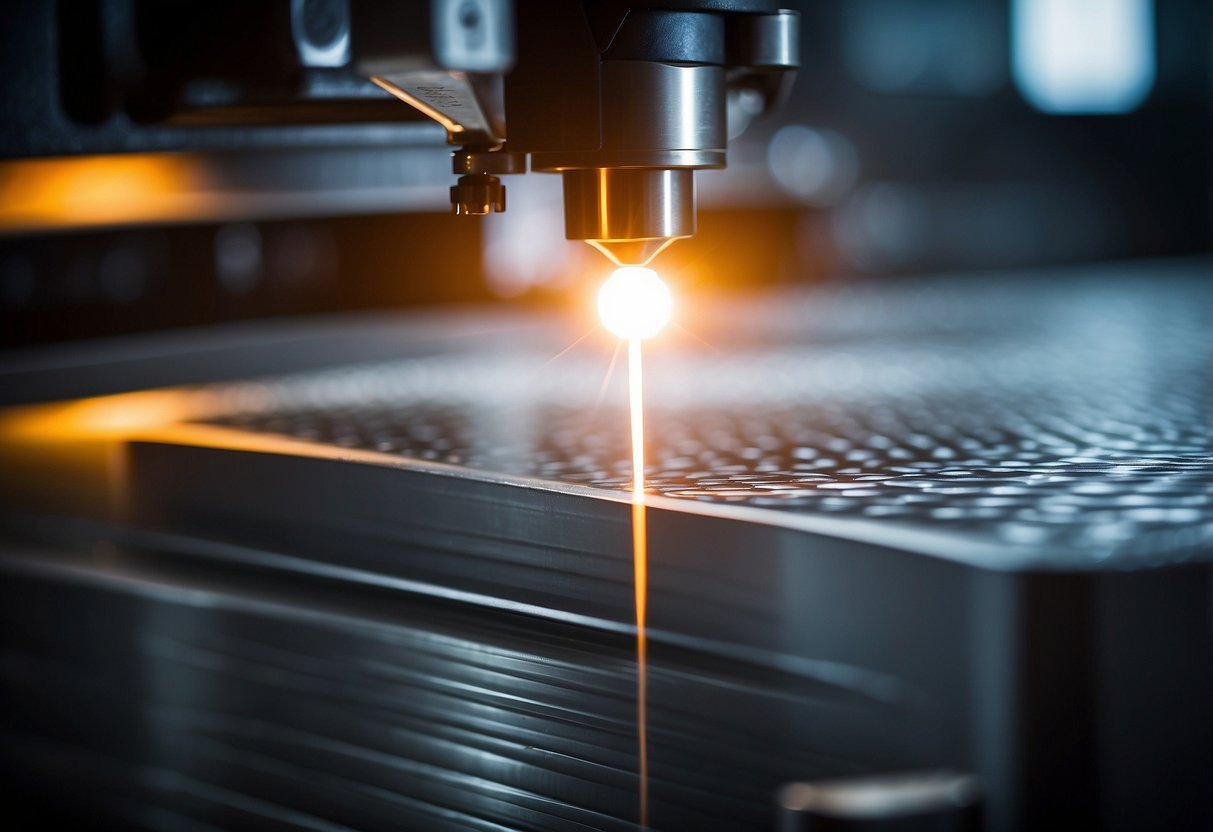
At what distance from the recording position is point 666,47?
43cm

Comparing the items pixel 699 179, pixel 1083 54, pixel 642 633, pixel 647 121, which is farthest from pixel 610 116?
pixel 1083 54

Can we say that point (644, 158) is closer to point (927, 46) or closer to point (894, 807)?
point (894, 807)

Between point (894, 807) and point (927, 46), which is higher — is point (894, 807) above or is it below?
below

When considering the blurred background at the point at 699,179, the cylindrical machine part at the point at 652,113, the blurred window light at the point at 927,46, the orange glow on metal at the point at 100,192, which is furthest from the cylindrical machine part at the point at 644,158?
the blurred window light at the point at 927,46

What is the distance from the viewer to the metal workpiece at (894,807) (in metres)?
0.29

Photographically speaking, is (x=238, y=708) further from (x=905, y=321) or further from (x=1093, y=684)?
(x=905, y=321)

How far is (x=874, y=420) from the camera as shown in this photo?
57cm

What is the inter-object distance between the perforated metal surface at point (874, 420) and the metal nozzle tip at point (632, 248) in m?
0.07

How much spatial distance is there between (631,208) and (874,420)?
185mm

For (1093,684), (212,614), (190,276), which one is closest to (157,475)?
(212,614)

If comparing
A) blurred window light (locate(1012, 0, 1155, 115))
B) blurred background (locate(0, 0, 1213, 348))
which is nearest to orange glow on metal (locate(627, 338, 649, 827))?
blurred background (locate(0, 0, 1213, 348))

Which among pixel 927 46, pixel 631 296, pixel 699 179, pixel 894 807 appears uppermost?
pixel 927 46

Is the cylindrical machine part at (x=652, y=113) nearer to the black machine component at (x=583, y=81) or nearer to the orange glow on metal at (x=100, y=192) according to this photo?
the black machine component at (x=583, y=81)

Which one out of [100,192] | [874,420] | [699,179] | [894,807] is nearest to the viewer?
[894,807]
